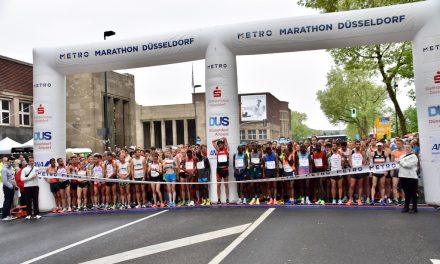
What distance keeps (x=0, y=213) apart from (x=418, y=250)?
12195 millimetres

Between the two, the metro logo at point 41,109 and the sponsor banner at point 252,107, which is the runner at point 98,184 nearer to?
the metro logo at point 41,109

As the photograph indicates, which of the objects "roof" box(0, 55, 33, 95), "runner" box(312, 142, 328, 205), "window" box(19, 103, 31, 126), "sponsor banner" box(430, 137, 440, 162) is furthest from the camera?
"window" box(19, 103, 31, 126)

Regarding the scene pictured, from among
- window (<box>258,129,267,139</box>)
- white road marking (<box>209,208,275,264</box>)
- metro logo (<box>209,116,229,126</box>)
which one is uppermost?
window (<box>258,129,267,139</box>)

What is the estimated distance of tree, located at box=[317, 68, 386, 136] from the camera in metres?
52.1

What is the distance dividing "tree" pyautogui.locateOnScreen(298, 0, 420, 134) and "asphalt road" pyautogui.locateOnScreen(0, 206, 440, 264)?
13.4 metres

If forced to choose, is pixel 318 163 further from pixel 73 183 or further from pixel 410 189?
pixel 73 183

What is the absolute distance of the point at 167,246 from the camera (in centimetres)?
705

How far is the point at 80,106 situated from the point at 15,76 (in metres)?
6.76

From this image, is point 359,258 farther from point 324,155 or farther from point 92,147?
point 92,147

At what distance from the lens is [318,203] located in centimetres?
1107

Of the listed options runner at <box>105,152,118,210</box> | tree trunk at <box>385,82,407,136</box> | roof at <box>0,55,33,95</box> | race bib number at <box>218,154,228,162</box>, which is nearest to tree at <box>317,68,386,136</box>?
tree trunk at <box>385,82,407,136</box>

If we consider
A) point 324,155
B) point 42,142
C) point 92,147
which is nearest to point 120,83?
point 92,147

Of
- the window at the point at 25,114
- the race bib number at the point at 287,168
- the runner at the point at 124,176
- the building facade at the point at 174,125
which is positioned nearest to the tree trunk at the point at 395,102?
the race bib number at the point at 287,168

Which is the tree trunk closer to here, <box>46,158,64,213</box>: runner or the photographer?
<box>46,158,64,213</box>: runner
